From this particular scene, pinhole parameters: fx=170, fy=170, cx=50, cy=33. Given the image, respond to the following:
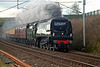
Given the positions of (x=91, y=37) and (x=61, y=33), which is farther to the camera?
(x=91, y=37)

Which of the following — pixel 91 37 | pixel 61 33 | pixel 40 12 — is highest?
pixel 40 12

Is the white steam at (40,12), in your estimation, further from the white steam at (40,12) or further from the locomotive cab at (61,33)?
the locomotive cab at (61,33)

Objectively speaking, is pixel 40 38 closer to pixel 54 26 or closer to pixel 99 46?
pixel 54 26

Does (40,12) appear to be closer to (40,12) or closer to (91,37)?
(40,12)

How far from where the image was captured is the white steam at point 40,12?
29.0 m

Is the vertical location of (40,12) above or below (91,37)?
above

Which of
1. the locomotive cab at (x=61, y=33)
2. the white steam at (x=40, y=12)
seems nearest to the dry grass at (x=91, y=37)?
the locomotive cab at (x=61, y=33)

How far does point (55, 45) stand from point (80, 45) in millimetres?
3341

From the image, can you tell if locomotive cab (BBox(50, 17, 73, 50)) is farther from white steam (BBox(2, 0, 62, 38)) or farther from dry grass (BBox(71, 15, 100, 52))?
white steam (BBox(2, 0, 62, 38))

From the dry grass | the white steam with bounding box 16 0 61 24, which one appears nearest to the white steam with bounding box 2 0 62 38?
the white steam with bounding box 16 0 61 24

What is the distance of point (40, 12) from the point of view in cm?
3167

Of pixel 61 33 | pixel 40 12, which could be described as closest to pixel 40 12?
pixel 40 12

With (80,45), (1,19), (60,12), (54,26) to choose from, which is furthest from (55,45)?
(1,19)

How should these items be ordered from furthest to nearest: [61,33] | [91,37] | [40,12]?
1. [40,12]
2. [91,37]
3. [61,33]
